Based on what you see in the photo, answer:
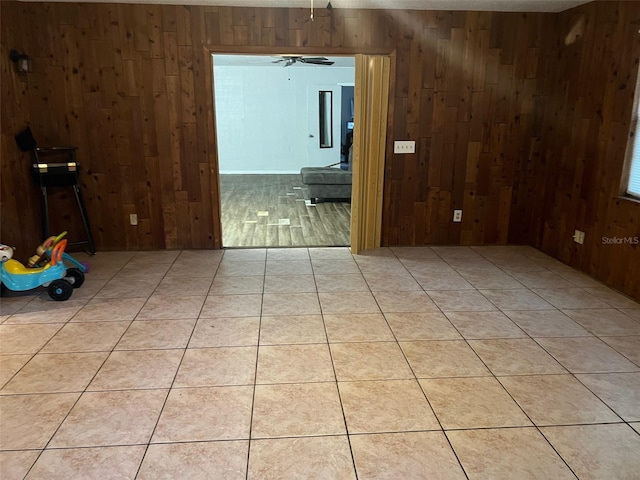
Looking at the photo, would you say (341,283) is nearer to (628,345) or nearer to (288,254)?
(288,254)

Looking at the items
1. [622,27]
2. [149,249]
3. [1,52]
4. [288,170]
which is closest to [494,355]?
[622,27]

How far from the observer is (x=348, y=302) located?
3549mm

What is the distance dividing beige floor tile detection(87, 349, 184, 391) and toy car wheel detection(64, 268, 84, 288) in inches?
51.0

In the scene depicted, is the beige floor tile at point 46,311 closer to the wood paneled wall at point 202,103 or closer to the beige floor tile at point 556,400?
the wood paneled wall at point 202,103

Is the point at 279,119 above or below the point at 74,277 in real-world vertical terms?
above

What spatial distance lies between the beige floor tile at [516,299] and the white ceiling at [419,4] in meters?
2.62

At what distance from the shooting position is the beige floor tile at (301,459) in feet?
6.08

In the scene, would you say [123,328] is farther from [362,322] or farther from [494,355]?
[494,355]

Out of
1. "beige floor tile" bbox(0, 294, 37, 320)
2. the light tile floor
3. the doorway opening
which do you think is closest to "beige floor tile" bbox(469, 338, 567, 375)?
the light tile floor

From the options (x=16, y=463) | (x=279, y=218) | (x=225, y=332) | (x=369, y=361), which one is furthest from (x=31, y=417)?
(x=279, y=218)

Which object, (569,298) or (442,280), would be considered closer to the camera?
(569,298)

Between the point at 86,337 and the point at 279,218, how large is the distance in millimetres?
3703

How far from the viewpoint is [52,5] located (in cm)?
420

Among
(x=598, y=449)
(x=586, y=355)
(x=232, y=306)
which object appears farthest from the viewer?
(x=232, y=306)
